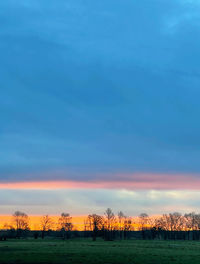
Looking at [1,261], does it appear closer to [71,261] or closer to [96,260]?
[71,261]

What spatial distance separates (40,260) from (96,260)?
7.01 m

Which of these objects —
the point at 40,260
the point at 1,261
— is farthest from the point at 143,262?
the point at 1,261

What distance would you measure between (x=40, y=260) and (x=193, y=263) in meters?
19.0

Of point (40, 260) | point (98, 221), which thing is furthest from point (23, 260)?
point (98, 221)

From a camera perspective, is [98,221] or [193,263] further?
[98,221]

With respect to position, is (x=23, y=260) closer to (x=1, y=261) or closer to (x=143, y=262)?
(x=1, y=261)

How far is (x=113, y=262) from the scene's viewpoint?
4653 centimetres

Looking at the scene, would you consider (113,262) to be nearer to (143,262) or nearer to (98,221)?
(143,262)

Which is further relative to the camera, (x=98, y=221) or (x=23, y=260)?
(x=98, y=221)

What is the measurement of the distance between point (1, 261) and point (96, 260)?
1167 cm

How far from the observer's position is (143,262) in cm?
4741

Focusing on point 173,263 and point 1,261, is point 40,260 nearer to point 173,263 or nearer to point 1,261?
point 1,261

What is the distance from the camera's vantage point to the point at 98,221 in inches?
7702

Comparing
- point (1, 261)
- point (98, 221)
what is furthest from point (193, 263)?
point (98, 221)
